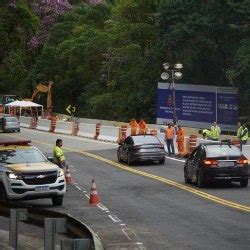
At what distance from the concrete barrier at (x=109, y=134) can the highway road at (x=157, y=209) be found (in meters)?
17.7

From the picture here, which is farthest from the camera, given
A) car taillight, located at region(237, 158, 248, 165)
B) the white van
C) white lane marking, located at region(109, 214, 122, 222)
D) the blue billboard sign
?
the white van

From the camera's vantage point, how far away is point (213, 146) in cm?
2408

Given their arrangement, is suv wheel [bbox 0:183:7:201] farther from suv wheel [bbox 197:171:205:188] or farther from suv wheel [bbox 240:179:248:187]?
suv wheel [bbox 240:179:248:187]

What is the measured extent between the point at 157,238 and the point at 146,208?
4899 millimetres

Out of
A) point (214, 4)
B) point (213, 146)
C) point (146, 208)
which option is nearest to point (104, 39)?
point (214, 4)

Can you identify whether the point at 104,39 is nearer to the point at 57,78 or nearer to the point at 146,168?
the point at 57,78

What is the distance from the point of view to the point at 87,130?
56.0 m

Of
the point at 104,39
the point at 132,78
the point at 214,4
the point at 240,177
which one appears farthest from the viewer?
the point at 104,39

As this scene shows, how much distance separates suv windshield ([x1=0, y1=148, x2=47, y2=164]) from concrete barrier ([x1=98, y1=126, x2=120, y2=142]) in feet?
97.1

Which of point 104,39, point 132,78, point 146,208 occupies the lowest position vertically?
point 146,208

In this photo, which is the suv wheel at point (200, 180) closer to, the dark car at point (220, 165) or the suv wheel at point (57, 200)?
the dark car at point (220, 165)

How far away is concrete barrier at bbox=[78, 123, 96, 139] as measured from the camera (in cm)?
5475

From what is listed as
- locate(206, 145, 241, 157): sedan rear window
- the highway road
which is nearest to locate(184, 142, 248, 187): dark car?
locate(206, 145, 241, 157): sedan rear window

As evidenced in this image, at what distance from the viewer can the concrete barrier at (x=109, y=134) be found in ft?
165
